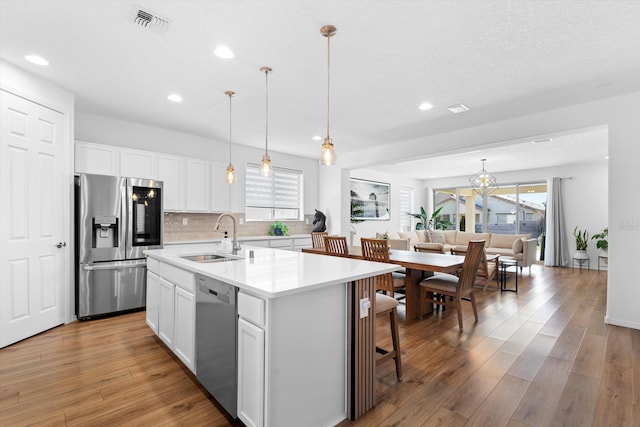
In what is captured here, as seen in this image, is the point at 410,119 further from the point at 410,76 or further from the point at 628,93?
the point at 628,93

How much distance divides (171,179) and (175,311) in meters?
2.75

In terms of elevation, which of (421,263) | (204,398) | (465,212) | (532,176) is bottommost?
(204,398)

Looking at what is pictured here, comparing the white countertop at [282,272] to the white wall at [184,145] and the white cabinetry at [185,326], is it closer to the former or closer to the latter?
the white cabinetry at [185,326]

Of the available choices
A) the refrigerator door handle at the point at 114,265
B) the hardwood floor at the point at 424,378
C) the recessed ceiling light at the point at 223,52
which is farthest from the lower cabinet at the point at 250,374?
the refrigerator door handle at the point at 114,265

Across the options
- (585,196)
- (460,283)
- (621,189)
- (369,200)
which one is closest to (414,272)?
(460,283)

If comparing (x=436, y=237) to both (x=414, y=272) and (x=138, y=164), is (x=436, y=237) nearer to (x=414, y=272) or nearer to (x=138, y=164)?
(x=414, y=272)

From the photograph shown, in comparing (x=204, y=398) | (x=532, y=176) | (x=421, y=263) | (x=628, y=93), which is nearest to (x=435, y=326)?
(x=421, y=263)

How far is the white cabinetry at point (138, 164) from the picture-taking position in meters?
4.20

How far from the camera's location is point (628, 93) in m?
3.41

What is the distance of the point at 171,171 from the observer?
4684 mm

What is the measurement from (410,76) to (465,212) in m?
8.24

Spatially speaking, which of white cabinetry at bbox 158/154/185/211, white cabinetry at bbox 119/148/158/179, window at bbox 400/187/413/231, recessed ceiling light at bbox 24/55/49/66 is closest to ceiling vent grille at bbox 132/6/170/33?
recessed ceiling light at bbox 24/55/49/66

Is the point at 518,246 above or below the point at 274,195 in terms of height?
below

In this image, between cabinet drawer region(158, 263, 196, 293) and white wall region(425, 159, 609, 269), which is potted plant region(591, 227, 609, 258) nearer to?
white wall region(425, 159, 609, 269)
